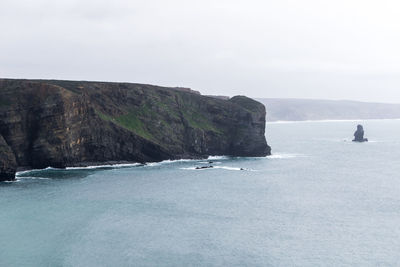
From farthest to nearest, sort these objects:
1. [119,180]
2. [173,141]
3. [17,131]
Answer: [173,141] → [17,131] → [119,180]

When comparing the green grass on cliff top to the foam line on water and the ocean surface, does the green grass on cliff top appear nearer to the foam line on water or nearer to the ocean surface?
the ocean surface

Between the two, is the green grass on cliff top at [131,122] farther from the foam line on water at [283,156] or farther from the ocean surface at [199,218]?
the foam line on water at [283,156]

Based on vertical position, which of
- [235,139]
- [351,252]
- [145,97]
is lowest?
[351,252]

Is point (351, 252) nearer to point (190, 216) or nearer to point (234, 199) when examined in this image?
point (190, 216)

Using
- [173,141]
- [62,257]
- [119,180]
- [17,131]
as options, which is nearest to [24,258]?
[62,257]

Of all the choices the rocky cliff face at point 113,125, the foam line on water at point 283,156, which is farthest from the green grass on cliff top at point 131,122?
the foam line on water at point 283,156

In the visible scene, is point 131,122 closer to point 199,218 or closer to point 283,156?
point 283,156
